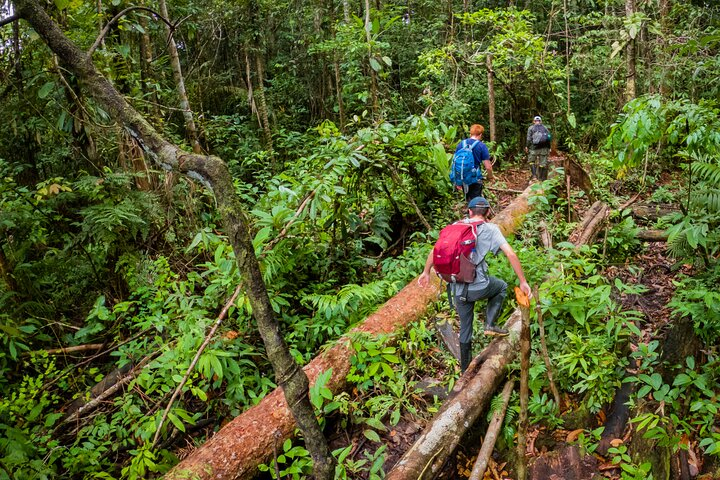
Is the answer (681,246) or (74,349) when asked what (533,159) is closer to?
(681,246)

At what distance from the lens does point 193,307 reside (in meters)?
5.98

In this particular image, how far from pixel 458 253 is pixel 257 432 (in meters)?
2.58

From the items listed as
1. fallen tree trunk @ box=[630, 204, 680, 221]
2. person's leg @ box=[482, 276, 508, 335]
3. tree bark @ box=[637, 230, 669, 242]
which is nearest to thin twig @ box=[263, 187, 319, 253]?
person's leg @ box=[482, 276, 508, 335]

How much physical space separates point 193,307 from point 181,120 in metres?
10.6

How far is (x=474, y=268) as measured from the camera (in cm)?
434

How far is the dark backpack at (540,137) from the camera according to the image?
970 centimetres

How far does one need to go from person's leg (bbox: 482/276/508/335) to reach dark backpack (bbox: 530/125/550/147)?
6344 mm

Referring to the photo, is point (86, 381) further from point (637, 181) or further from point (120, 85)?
point (637, 181)

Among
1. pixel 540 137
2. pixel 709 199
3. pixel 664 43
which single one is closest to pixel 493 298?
pixel 709 199

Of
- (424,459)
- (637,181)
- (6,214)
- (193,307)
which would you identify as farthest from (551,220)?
(6,214)

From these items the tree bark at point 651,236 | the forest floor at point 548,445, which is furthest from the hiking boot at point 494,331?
the tree bark at point 651,236

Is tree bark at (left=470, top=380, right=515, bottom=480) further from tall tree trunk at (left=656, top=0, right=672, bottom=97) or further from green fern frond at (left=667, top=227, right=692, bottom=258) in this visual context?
tall tree trunk at (left=656, top=0, right=672, bottom=97)

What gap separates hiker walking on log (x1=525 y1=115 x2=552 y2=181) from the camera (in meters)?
9.74

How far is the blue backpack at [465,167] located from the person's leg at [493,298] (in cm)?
341
